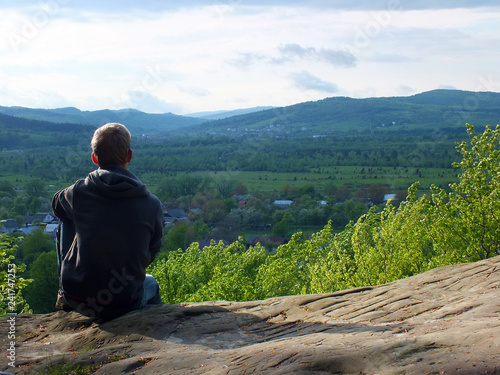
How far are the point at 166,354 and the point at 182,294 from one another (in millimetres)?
17440

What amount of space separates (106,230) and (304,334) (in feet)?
8.87

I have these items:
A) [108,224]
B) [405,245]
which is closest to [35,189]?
[405,245]

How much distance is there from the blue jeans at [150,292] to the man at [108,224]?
0.67 metres

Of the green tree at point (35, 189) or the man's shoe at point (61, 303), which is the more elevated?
the man's shoe at point (61, 303)

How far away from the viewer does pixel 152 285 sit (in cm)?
714

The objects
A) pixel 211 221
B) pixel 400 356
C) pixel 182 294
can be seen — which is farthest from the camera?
pixel 211 221

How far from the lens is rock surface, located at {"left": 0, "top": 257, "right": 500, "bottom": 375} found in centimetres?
454

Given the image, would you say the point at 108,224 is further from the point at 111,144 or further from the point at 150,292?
the point at 150,292

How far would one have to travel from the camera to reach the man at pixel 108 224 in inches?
236

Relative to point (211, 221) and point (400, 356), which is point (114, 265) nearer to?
point (400, 356)

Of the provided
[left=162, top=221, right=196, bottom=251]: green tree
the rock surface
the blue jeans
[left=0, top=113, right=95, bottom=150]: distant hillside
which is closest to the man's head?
the blue jeans

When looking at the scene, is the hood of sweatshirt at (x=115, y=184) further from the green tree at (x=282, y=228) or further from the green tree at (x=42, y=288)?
the green tree at (x=282, y=228)

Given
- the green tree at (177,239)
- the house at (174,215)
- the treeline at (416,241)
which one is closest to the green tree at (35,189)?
the house at (174,215)

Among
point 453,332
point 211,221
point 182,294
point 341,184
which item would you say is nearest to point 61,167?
point 211,221
